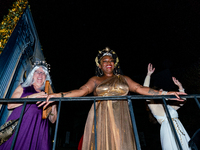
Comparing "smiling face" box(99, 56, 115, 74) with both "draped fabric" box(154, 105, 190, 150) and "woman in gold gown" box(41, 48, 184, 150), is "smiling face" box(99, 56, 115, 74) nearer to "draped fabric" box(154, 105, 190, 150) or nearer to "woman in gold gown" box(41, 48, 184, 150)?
"woman in gold gown" box(41, 48, 184, 150)

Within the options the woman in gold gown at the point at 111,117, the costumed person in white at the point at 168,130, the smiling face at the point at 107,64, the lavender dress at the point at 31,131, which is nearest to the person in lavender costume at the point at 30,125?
the lavender dress at the point at 31,131

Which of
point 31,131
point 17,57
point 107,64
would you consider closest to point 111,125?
point 31,131

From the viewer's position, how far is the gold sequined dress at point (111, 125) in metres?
1.66

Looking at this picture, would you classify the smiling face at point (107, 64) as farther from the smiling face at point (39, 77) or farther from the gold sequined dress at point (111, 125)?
the smiling face at point (39, 77)

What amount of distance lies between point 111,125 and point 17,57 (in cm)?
215

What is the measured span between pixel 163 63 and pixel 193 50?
5.10ft

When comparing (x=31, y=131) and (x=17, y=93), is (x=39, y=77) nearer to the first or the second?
(x=17, y=93)

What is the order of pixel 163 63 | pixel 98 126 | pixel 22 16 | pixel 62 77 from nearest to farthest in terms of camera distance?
pixel 98 126 < pixel 22 16 < pixel 163 63 < pixel 62 77

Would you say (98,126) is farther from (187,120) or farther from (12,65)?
(187,120)

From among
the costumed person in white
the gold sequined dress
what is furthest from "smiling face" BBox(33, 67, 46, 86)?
the costumed person in white

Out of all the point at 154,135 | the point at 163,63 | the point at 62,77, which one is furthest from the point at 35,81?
the point at 154,135

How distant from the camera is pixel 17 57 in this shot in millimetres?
2504

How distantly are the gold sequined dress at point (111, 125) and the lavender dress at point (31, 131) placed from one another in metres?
0.66

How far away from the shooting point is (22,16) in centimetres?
268
